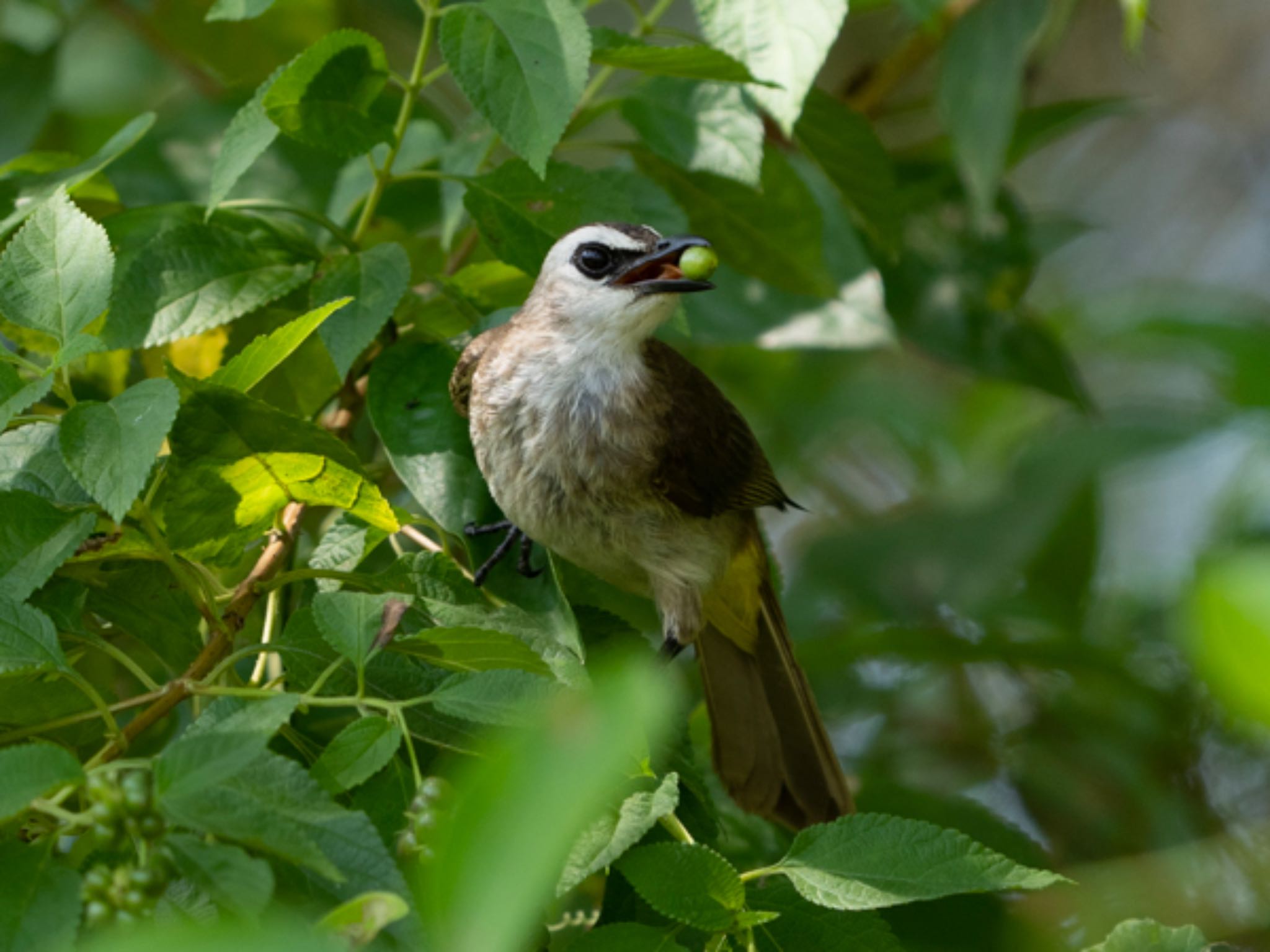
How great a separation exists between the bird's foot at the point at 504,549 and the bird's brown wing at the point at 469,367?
250 millimetres

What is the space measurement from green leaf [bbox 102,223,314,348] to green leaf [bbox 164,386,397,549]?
1.61 feet

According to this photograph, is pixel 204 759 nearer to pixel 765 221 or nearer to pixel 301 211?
pixel 301 211

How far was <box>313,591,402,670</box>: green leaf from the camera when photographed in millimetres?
1696

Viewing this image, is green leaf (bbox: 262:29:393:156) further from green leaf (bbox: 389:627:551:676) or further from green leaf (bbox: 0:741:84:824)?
green leaf (bbox: 0:741:84:824)

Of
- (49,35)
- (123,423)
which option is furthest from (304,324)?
(49,35)

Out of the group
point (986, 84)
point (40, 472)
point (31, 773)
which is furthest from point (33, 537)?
point (986, 84)

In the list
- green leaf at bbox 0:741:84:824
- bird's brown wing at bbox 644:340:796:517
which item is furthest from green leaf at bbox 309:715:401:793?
bird's brown wing at bbox 644:340:796:517

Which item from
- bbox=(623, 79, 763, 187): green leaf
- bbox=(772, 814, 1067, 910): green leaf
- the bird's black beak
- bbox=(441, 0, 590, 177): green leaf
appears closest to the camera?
bbox=(772, 814, 1067, 910): green leaf

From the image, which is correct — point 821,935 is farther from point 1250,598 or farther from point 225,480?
point 1250,598

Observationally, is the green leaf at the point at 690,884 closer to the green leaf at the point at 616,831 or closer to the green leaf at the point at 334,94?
the green leaf at the point at 616,831

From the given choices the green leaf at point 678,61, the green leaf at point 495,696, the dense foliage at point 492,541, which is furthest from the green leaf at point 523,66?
the green leaf at point 495,696

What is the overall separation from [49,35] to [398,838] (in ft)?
10.9

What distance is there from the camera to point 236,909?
133 centimetres

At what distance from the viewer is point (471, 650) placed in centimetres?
181
